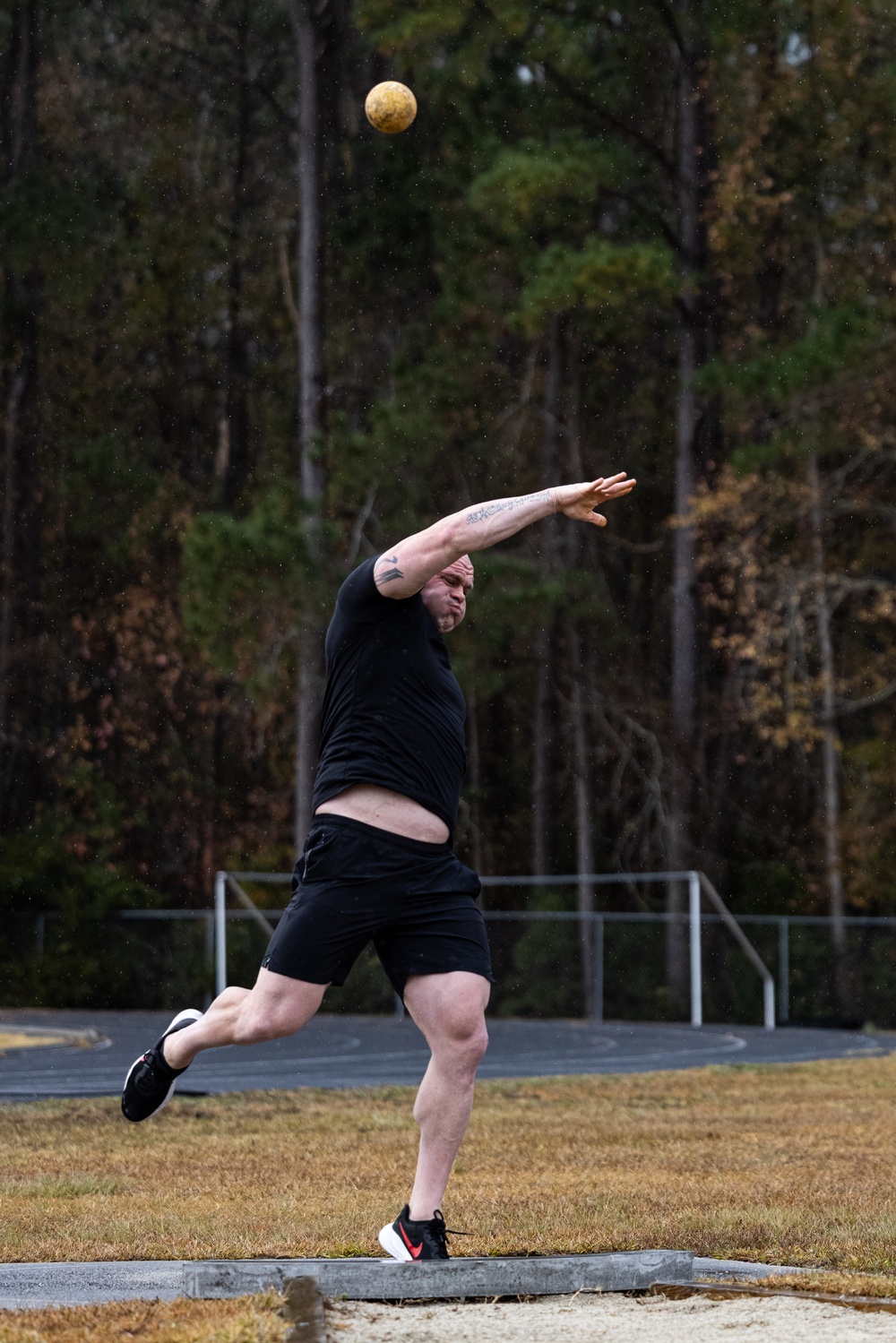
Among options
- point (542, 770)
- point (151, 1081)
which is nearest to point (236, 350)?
point (542, 770)

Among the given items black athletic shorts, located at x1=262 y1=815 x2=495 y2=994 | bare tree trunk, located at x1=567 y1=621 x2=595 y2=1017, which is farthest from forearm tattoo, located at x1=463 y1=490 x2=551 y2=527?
bare tree trunk, located at x1=567 y1=621 x2=595 y2=1017

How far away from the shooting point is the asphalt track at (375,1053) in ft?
48.7

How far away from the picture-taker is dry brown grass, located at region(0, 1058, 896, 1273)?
6371 mm

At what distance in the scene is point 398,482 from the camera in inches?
1110

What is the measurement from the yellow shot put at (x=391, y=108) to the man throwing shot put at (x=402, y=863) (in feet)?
17.3

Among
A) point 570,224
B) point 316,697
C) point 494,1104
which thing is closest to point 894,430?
point 570,224

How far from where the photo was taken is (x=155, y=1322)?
191 inches

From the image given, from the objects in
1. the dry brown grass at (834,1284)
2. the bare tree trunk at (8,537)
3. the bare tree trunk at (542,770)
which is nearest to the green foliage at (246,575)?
the bare tree trunk at (542,770)

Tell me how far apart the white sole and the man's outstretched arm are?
6.08 ft

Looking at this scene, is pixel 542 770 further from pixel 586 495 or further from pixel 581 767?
pixel 586 495

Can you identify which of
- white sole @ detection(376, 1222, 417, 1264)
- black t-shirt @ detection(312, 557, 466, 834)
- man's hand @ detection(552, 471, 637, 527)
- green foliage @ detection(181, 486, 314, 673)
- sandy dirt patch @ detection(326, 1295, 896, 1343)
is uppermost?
green foliage @ detection(181, 486, 314, 673)

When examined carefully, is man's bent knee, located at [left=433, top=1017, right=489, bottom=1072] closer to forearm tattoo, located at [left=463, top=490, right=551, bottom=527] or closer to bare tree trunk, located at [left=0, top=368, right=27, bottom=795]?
forearm tattoo, located at [left=463, top=490, right=551, bottom=527]

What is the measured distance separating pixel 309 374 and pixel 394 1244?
80.5ft

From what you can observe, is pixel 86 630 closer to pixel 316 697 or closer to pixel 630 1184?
pixel 316 697
